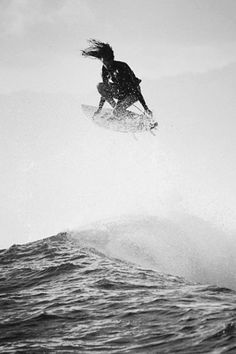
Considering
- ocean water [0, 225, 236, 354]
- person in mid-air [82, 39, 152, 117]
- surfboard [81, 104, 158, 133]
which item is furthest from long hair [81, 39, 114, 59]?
ocean water [0, 225, 236, 354]

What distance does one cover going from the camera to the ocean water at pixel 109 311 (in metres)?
5.39

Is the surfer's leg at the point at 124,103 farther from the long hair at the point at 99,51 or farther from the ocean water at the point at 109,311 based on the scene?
the ocean water at the point at 109,311

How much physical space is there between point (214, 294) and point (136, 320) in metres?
1.92

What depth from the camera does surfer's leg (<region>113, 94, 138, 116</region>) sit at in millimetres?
14953

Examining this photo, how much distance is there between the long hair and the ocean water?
24.6 feet

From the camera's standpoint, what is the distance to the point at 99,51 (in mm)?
13781

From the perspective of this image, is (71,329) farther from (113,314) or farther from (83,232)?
(83,232)

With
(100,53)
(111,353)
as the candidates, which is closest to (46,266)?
(111,353)

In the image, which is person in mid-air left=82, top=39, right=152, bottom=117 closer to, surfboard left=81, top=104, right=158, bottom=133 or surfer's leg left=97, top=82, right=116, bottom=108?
surfer's leg left=97, top=82, right=116, bottom=108

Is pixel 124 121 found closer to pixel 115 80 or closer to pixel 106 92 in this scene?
pixel 106 92

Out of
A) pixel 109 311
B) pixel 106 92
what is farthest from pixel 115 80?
pixel 109 311

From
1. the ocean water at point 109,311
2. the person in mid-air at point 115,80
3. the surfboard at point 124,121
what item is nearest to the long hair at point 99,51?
the person in mid-air at point 115,80

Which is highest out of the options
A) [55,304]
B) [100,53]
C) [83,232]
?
[100,53]

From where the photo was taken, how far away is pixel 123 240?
13.2 meters
